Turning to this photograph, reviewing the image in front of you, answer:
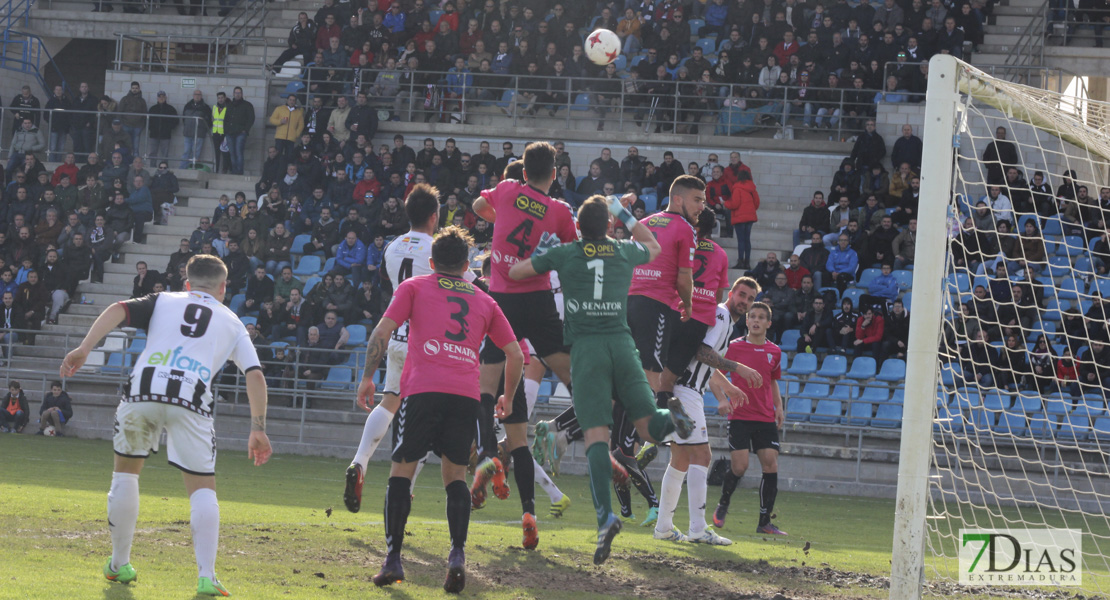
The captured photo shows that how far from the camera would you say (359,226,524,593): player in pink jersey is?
6711 millimetres

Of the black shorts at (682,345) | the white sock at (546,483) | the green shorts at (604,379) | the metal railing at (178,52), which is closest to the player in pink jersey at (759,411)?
the black shorts at (682,345)

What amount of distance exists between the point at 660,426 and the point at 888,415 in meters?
11.8

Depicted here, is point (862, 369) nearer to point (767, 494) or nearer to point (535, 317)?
point (767, 494)

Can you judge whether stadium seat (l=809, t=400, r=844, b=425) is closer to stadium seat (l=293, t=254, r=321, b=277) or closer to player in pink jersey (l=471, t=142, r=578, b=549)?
stadium seat (l=293, t=254, r=321, b=277)

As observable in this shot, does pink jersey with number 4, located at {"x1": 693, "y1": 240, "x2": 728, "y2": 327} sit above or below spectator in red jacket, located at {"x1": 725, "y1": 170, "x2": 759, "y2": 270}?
below

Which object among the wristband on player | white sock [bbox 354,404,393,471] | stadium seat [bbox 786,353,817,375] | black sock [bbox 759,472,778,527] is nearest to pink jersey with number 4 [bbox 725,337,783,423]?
black sock [bbox 759,472,778,527]

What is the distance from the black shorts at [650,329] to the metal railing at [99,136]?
19317mm

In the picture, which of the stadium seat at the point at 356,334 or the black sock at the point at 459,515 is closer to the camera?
the black sock at the point at 459,515

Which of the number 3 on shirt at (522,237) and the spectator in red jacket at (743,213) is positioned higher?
the spectator in red jacket at (743,213)

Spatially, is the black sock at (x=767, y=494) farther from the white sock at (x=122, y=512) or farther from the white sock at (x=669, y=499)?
the white sock at (x=122, y=512)

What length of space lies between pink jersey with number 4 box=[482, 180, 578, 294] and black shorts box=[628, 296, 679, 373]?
3.53 ft

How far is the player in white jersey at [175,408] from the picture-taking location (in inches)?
248

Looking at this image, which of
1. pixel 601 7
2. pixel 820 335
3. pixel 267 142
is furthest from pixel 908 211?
pixel 267 142

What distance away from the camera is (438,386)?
6.72 m
